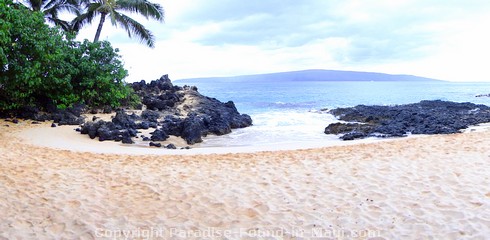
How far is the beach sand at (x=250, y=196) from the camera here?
472 cm

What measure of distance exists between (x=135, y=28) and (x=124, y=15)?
99 cm

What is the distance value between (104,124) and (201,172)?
7.30 metres

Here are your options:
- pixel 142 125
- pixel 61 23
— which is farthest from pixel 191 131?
pixel 61 23

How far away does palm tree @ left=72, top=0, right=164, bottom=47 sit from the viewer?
2089 cm

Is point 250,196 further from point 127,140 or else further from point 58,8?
point 58,8

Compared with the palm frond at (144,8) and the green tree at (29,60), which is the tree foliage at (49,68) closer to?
the green tree at (29,60)

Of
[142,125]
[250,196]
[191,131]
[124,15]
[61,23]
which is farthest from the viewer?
[61,23]

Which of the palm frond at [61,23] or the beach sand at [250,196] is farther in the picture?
the palm frond at [61,23]

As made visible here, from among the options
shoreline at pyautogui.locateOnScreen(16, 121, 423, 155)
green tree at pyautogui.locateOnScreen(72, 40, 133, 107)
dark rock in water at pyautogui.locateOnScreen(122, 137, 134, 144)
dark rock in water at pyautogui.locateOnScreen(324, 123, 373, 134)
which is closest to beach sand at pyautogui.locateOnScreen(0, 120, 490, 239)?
shoreline at pyautogui.locateOnScreen(16, 121, 423, 155)

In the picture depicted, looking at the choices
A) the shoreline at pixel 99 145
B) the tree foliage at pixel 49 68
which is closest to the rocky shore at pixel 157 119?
the shoreline at pixel 99 145

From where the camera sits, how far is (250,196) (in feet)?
19.6

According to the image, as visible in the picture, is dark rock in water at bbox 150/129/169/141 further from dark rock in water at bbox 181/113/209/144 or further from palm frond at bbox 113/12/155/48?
palm frond at bbox 113/12/155/48

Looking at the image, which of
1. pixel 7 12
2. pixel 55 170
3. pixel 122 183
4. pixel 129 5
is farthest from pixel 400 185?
pixel 129 5

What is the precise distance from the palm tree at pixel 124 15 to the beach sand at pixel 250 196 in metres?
13.6
